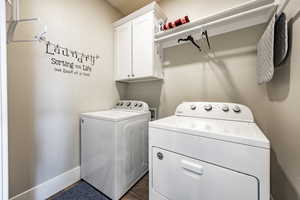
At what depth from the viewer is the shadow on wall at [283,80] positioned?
2.89ft

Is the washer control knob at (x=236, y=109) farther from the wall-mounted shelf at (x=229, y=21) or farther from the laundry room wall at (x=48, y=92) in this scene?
the laundry room wall at (x=48, y=92)

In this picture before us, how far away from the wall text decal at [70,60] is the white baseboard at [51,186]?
124 cm

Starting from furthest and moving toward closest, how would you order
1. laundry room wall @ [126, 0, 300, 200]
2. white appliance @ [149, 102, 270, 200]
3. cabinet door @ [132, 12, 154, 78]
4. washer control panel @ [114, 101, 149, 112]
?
washer control panel @ [114, 101, 149, 112]
cabinet door @ [132, 12, 154, 78]
laundry room wall @ [126, 0, 300, 200]
white appliance @ [149, 102, 270, 200]

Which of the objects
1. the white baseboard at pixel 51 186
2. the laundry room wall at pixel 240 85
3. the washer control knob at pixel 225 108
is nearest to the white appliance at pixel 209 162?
the washer control knob at pixel 225 108

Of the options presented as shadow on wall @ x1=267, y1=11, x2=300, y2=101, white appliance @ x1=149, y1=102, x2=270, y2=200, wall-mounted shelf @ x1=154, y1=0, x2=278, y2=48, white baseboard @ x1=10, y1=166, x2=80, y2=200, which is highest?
wall-mounted shelf @ x1=154, y1=0, x2=278, y2=48

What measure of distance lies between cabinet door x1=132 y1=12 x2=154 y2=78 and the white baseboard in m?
1.54

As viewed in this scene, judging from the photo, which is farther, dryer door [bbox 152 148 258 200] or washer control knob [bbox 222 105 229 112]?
washer control knob [bbox 222 105 229 112]

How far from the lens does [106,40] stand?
2.04 m

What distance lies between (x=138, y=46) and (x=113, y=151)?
145 cm

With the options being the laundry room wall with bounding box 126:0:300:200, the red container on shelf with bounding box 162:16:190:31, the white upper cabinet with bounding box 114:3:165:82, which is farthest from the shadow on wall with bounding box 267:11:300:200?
the white upper cabinet with bounding box 114:3:165:82

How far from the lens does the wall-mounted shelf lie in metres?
1.16

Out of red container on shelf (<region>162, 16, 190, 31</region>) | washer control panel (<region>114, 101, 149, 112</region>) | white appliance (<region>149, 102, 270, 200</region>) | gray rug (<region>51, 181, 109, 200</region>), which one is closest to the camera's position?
white appliance (<region>149, 102, 270, 200</region>)

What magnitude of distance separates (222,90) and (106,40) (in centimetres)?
186

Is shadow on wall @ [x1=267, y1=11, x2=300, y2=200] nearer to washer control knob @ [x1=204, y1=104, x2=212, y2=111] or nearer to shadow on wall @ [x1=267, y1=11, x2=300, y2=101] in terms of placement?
shadow on wall @ [x1=267, y1=11, x2=300, y2=101]
